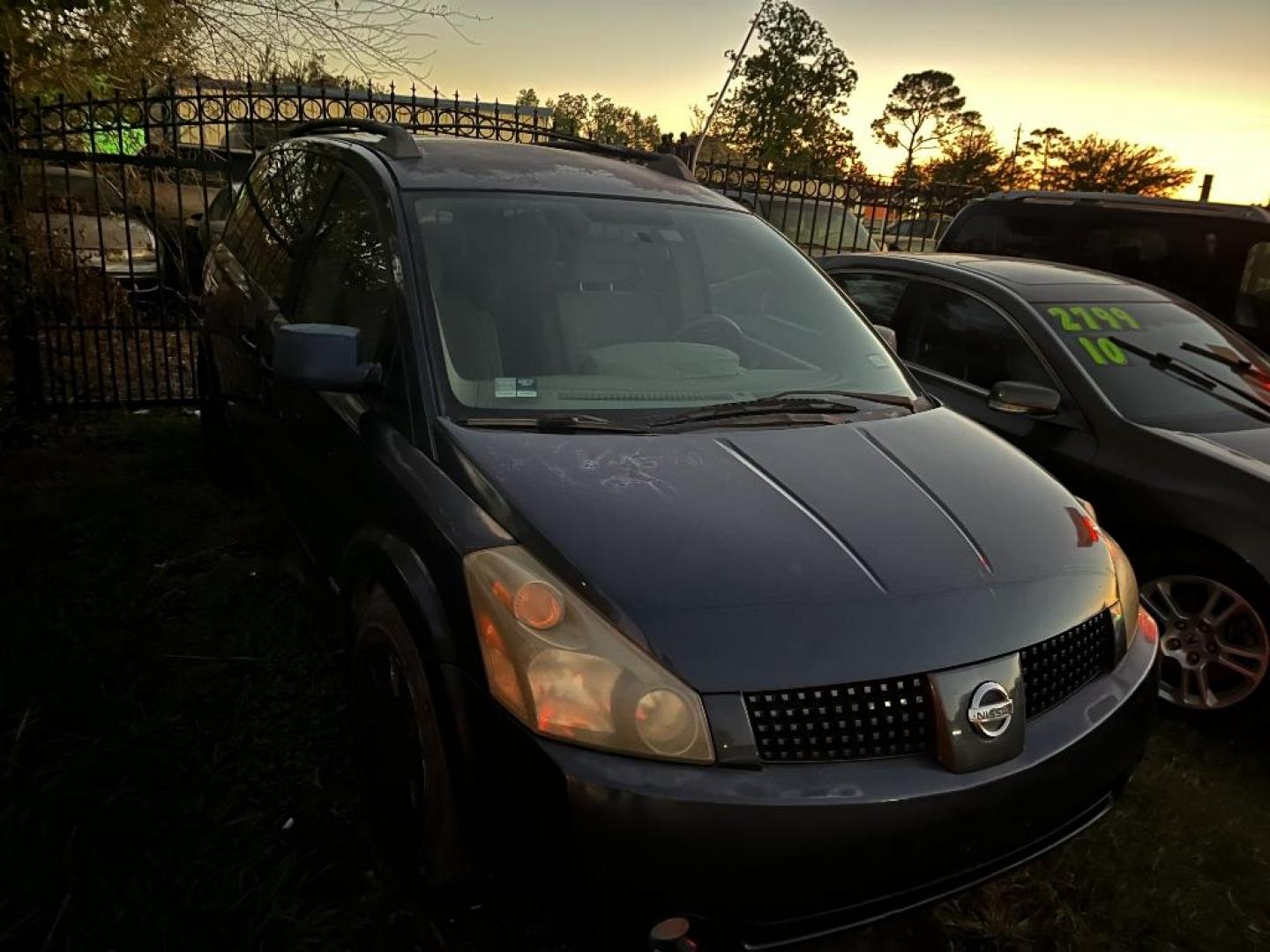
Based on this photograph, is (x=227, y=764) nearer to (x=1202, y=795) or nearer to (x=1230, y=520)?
(x=1202, y=795)

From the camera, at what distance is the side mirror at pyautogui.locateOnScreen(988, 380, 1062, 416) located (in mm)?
3605

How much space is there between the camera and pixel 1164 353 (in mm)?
4062

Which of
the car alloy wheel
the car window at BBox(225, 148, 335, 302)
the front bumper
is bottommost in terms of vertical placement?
the car alloy wheel

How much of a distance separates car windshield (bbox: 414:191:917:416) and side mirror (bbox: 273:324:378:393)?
254 mm

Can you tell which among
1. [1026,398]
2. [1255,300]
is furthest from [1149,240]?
[1026,398]

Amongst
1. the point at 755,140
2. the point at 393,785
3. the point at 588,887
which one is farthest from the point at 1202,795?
the point at 755,140

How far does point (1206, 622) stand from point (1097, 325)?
1.43 m

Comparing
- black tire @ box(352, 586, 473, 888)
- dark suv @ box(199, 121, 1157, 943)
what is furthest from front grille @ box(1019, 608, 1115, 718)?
black tire @ box(352, 586, 473, 888)

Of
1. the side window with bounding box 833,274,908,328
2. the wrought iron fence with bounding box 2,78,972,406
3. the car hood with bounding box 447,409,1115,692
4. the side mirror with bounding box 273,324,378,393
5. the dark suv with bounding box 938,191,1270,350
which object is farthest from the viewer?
the dark suv with bounding box 938,191,1270,350

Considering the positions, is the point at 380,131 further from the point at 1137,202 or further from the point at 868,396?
the point at 1137,202

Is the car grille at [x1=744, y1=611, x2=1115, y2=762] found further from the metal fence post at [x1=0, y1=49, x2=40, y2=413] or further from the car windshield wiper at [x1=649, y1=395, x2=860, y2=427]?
the metal fence post at [x1=0, y1=49, x2=40, y2=413]

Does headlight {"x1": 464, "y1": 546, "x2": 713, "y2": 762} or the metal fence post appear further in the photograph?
the metal fence post

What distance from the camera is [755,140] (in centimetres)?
3928

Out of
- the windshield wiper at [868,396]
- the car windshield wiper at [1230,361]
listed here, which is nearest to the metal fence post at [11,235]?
the windshield wiper at [868,396]
